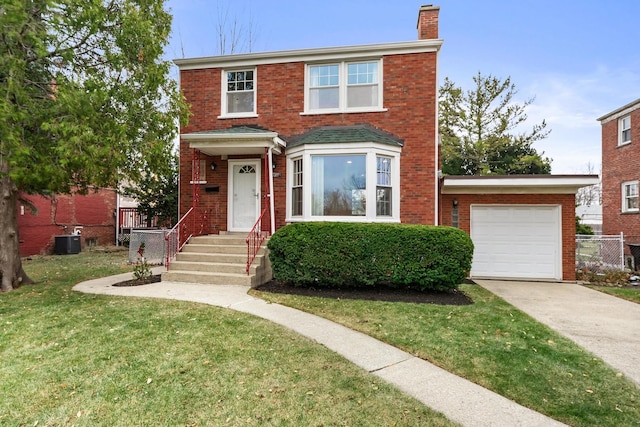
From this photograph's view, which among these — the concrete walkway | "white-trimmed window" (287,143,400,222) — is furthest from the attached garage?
the concrete walkway

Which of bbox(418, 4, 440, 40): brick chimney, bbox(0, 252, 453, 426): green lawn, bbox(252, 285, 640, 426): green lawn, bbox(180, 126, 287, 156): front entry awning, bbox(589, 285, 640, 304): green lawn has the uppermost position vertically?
bbox(418, 4, 440, 40): brick chimney

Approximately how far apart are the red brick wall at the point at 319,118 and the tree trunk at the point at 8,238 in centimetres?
→ 400

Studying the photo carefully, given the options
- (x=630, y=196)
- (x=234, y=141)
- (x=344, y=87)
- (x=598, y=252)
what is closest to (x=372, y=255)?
(x=234, y=141)

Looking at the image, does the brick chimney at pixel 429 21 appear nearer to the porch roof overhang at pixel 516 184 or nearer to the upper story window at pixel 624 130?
the porch roof overhang at pixel 516 184

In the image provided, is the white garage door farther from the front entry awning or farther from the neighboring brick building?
the neighboring brick building

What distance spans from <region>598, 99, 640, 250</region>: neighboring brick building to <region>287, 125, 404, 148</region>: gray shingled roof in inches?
485

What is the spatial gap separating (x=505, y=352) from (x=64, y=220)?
17.9 m

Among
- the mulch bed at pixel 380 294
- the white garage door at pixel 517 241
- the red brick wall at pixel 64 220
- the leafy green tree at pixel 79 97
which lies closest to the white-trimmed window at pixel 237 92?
the leafy green tree at pixel 79 97

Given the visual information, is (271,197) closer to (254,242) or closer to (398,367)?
(254,242)

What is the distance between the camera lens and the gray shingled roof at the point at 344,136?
29.7ft

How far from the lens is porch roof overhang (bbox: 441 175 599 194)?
948 centimetres

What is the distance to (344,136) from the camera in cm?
919

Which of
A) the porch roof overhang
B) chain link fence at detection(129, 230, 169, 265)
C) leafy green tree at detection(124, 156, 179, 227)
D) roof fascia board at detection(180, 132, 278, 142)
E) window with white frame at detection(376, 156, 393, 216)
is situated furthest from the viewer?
leafy green tree at detection(124, 156, 179, 227)

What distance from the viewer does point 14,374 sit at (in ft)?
11.7
